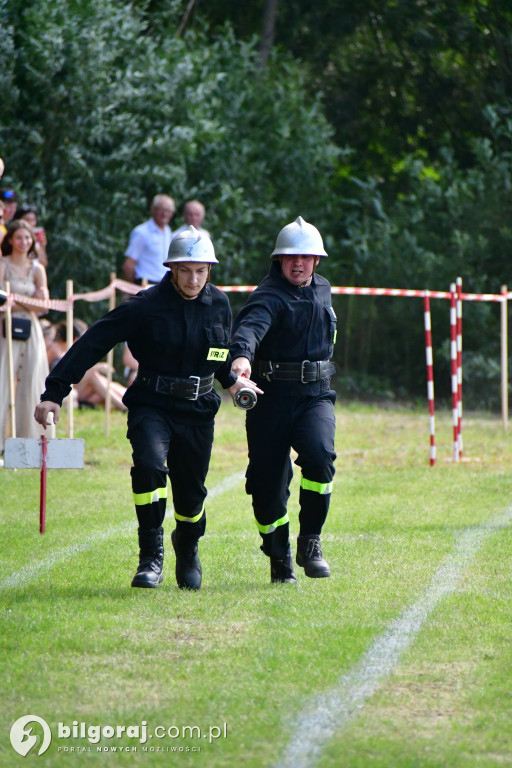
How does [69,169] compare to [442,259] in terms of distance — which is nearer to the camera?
[69,169]

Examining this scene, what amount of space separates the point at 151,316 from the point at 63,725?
2.68 m

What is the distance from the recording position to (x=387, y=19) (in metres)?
23.4

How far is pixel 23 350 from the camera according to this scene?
11805mm

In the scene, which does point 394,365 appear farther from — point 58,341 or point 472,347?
point 58,341

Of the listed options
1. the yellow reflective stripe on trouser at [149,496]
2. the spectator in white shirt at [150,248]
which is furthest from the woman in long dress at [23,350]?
the yellow reflective stripe on trouser at [149,496]

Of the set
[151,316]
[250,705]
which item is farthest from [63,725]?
[151,316]

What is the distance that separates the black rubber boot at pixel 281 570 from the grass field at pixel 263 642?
64 mm

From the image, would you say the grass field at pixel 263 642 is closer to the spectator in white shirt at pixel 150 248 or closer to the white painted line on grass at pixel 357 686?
the white painted line on grass at pixel 357 686

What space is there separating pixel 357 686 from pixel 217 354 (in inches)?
90.9

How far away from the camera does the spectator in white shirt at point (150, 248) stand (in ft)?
49.0

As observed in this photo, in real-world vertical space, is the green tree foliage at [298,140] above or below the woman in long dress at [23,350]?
above

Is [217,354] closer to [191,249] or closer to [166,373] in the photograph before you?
[166,373]

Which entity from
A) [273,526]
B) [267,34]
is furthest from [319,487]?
[267,34]

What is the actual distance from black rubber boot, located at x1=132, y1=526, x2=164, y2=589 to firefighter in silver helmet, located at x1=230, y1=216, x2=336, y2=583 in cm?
57
